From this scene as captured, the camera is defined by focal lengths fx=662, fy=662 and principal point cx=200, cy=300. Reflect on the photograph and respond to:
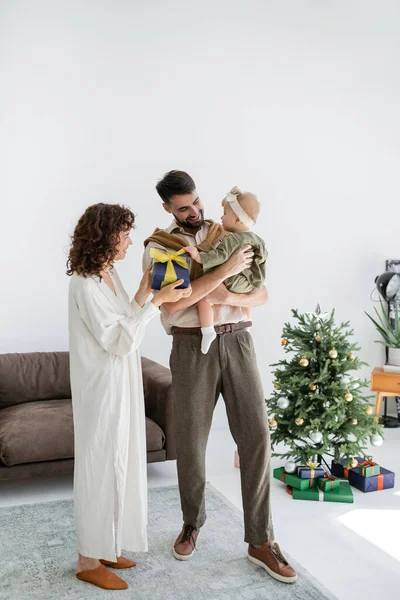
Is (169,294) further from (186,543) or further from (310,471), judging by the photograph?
(310,471)

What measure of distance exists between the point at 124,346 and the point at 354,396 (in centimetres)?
183

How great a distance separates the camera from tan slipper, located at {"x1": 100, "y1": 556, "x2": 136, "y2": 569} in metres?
2.80

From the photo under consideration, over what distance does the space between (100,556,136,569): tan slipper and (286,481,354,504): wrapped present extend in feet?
3.98

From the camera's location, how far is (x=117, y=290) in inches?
106

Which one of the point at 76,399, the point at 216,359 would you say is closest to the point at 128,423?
the point at 76,399

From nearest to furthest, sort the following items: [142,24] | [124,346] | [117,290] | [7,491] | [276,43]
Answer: [124,346] < [117,290] < [7,491] < [142,24] < [276,43]

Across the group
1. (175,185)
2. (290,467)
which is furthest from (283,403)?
(175,185)

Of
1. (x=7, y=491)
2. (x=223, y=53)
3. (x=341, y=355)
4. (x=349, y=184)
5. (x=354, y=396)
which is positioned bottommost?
(x=7, y=491)

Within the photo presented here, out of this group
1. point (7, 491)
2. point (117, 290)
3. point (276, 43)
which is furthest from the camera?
point (276, 43)

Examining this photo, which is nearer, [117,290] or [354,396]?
[117,290]

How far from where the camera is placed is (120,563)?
2.80 m

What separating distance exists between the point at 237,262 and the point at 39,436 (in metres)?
1.68

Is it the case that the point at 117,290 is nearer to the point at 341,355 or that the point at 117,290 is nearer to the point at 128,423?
the point at 128,423

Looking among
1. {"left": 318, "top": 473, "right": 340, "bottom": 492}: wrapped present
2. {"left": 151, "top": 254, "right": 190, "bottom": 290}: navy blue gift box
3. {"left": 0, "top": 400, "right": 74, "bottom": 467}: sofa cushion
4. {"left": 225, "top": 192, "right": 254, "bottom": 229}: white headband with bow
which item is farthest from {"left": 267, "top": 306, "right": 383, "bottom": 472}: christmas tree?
{"left": 151, "top": 254, "right": 190, "bottom": 290}: navy blue gift box
